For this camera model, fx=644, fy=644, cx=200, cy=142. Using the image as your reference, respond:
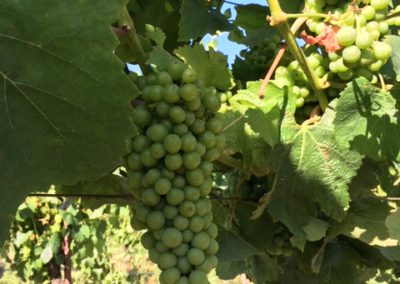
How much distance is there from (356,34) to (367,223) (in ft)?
1.67

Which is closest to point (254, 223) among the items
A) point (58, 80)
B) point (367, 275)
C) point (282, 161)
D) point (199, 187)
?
point (282, 161)

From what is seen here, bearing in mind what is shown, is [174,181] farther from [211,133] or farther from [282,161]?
[282,161]

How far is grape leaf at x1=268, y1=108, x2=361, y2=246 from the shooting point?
1.32 meters

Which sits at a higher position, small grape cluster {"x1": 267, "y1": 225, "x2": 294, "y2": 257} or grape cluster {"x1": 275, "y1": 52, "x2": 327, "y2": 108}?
grape cluster {"x1": 275, "y1": 52, "x2": 327, "y2": 108}

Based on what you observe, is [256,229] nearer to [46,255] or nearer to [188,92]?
[188,92]

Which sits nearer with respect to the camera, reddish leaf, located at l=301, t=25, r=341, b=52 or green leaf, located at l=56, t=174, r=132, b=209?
reddish leaf, located at l=301, t=25, r=341, b=52

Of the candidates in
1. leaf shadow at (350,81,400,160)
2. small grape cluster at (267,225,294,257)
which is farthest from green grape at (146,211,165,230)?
small grape cluster at (267,225,294,257)

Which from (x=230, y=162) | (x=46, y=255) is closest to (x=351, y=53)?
(x=230, y=162)

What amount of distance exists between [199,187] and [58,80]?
0.30 metres

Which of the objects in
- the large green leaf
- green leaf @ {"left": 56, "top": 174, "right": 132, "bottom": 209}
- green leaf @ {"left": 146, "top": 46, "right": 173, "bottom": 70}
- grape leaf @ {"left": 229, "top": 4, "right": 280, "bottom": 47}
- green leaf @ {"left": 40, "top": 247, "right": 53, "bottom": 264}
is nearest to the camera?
the large green leaf

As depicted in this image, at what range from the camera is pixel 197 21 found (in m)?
1.55

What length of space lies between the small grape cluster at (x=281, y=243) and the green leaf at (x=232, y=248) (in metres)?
0.13

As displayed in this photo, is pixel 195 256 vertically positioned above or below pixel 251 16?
above

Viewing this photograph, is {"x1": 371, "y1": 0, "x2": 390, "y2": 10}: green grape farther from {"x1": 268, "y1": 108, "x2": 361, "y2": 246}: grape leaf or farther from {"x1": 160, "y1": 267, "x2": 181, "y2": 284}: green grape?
{"x1": 160, "y1": 267, "x2": 181, "y2": 284}: green grape
